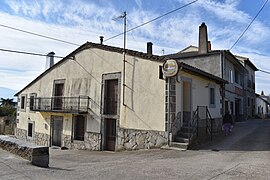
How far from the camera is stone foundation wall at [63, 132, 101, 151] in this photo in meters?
15.2

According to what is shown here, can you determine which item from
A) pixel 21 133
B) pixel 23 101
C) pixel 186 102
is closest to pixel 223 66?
pixel 186 102

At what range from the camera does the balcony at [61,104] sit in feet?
53.0

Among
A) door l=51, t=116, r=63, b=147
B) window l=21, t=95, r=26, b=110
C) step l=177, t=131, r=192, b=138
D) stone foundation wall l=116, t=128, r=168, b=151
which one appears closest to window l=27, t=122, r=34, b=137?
window l=21, t=95, r=26, b=110

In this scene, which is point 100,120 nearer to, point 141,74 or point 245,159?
point 141,74

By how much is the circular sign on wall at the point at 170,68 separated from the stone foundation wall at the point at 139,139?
2.71 meters

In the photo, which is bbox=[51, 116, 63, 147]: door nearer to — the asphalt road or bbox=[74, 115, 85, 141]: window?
bbox=[74, 115, 85, 141]: window

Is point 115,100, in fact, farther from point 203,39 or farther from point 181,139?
point 203,39

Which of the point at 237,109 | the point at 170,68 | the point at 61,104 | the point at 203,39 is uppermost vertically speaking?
the point at 203,39

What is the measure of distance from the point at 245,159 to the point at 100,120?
8.85 metres

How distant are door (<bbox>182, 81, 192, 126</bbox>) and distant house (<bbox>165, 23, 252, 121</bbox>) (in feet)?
15.6

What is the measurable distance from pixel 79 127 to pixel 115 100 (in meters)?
3.75

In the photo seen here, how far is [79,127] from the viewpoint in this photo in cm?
1677

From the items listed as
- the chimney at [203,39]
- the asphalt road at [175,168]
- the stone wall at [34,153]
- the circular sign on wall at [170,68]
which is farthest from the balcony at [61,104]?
the chimney at [203,39]

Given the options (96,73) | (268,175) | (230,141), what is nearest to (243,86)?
(230,141)
